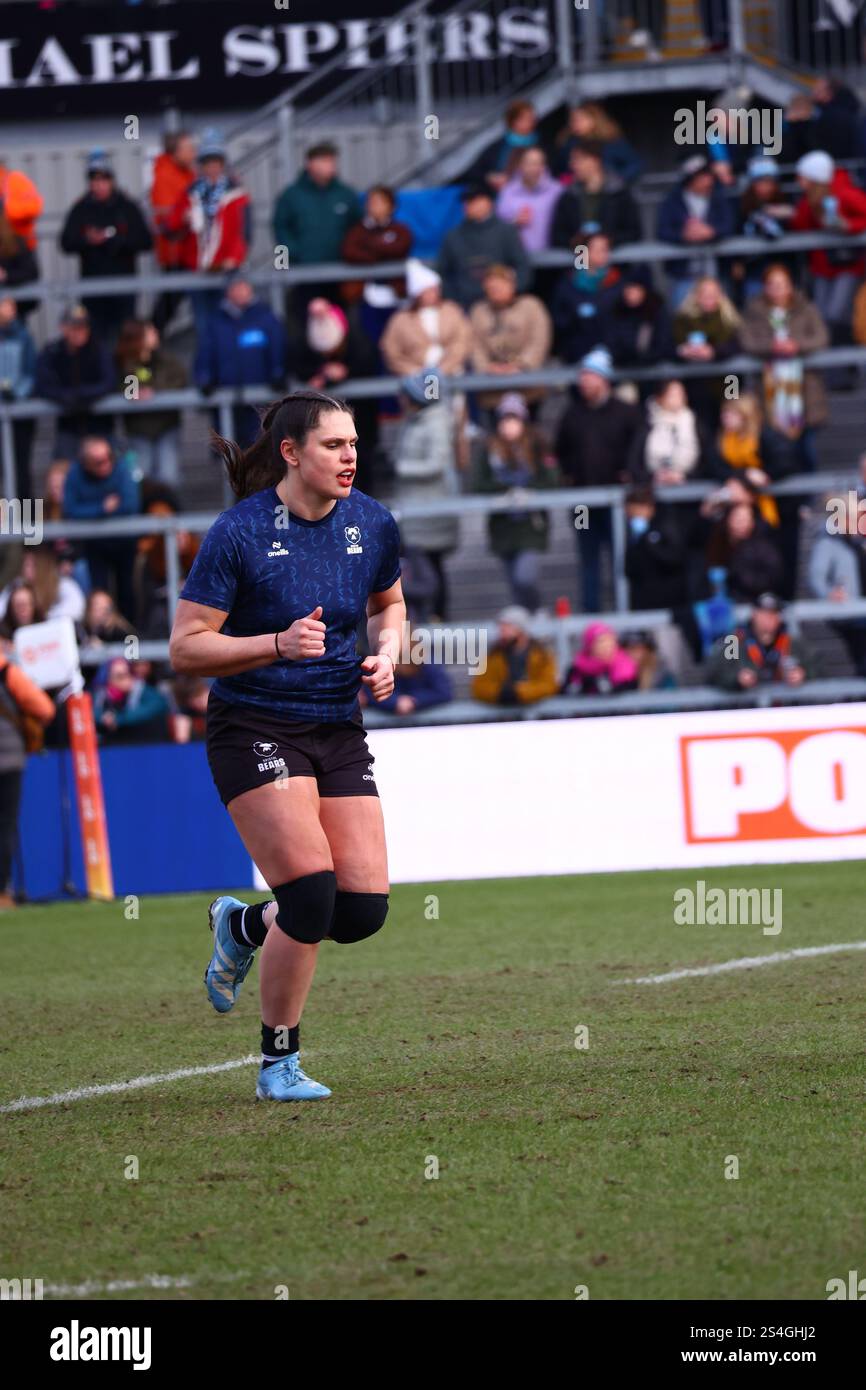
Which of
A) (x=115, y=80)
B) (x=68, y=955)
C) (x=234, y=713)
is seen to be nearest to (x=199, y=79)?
(x=115, y=80)

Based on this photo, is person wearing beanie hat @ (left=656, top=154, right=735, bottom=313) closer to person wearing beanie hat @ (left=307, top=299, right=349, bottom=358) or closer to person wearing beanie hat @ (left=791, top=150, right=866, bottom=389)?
person wearing beanie hat @ (left=791, top=150, right=866, bottom=389)

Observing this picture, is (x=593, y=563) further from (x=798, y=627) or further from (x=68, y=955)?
(x=68, y=955)

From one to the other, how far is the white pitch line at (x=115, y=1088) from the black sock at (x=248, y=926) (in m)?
0.56

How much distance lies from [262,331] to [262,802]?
41.5 ft

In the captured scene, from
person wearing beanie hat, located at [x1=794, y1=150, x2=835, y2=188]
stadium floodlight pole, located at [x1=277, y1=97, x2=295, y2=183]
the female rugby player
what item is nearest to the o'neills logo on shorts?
the female rugby player

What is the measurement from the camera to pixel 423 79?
21.0m

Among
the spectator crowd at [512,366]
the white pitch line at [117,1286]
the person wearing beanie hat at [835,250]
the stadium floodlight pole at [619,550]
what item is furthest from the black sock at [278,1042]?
the person wearing beanie hat at [835,250]

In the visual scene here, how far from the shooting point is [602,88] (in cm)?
2150

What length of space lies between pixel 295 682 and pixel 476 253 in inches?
496

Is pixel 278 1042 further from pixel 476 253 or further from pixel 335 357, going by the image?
pixel 476 253

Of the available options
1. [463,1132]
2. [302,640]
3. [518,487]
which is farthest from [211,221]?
[463,1132]

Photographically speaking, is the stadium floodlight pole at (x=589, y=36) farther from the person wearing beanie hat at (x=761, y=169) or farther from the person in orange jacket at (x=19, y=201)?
the person in orange jacket at (x=19, y=201)

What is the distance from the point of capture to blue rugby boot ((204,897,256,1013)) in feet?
23.0

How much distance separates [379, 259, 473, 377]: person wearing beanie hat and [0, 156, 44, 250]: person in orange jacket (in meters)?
3.64
